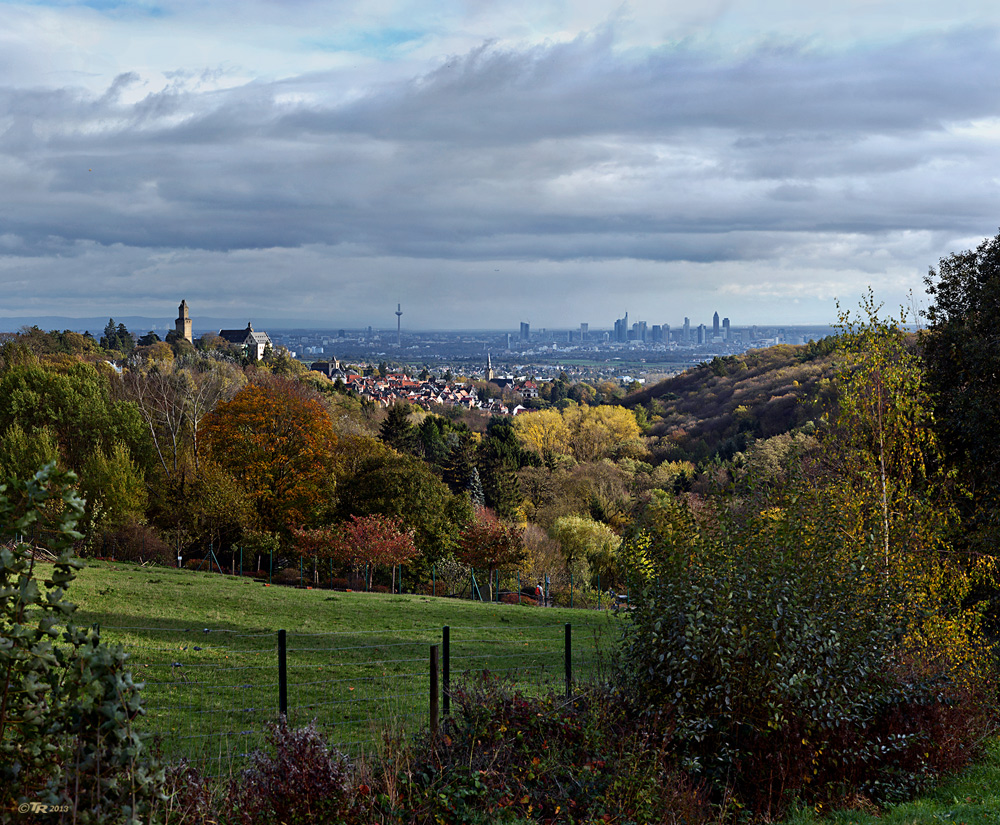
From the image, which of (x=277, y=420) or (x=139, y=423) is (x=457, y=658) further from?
(x=139, y=423)

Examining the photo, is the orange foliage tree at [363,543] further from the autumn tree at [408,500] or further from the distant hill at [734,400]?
the distant hill at [734,400]

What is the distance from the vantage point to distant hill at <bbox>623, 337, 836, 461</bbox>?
75938 mm

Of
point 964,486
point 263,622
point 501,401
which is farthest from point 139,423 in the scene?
point 501,401

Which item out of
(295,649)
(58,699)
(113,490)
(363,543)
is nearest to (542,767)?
(58,699)

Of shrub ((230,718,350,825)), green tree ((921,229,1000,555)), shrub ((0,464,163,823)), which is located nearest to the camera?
shrub ((0,464,163,823))

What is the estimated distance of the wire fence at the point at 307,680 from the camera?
8273 millimetres

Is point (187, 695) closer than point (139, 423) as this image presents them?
Yes

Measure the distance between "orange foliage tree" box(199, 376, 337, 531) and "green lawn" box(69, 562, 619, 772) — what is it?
30.8 feet

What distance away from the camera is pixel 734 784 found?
25.1ft

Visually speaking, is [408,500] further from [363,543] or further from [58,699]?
[58,699]

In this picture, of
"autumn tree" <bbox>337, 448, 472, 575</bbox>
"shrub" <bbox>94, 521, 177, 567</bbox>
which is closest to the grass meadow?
"shrub" <bbox>94, 521, 177, 567</bbox>

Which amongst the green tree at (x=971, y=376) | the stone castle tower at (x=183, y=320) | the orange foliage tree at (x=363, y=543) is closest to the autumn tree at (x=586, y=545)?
the orange foliage tree at (x=363, y=543)

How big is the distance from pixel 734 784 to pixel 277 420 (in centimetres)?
3389

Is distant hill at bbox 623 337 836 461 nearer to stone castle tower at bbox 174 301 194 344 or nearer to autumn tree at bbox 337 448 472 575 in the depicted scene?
autumn tree at bbox 337 448 472 575
